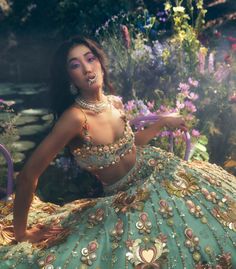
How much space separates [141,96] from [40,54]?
5.90 m

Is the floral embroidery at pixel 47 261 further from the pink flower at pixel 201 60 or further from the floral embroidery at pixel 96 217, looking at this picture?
the pink flower at pixel 201 60

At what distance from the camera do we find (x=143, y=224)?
260 cm

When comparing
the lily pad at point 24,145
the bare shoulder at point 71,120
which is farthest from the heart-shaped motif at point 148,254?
the lily pad at point 24,145

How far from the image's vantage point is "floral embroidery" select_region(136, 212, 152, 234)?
2.59 meters

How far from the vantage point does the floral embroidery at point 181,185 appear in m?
2.78

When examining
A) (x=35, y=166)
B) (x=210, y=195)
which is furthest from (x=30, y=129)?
(x=210, y=195)

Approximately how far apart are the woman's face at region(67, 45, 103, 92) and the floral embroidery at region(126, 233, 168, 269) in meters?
0.98

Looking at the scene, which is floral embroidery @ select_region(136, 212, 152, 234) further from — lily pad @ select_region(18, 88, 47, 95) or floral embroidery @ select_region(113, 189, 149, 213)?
lily pad @ select_region(18, 88, 47, 95)

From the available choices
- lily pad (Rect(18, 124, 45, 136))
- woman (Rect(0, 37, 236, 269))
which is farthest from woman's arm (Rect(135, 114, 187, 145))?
lily pad (Rect(18, 124, 45, 136))

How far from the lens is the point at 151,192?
274cm

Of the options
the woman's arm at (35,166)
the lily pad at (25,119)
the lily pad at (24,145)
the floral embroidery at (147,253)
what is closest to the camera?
the floral embroidery at (147,253)

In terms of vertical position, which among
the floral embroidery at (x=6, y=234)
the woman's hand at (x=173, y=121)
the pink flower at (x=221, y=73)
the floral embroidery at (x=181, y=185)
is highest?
the woman's hand at (x=173, y=121)

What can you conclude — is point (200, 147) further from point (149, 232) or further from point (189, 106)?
point (149, 232)

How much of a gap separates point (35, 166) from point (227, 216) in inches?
45.5
